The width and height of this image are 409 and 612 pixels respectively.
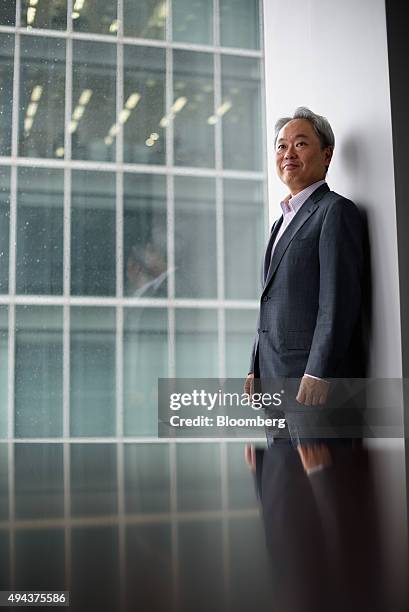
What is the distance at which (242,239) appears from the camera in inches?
130

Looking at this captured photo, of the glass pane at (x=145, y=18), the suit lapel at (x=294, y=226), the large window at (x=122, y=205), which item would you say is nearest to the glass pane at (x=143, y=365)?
the large window at (x=122, y=205)

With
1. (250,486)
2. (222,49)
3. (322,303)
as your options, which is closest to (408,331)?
(322,303)

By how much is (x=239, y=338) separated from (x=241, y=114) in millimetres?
1080

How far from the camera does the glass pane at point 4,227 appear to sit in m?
3.06

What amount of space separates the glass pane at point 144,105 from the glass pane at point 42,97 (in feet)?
0.97

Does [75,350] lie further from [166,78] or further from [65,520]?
[65,520]

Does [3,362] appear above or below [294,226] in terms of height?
below

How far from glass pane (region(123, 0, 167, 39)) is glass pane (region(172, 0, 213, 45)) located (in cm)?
6

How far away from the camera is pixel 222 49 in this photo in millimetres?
3359

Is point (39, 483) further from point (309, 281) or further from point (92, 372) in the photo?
point (92, 372)

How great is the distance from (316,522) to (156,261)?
2.98 meters

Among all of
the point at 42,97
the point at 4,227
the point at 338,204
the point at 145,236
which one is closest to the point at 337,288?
the point at 338,204

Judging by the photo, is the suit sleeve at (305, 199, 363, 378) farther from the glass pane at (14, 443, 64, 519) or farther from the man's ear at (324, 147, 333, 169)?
the glass pane at (14, 443, 64, 519)

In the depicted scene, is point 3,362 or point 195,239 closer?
point 3,362
